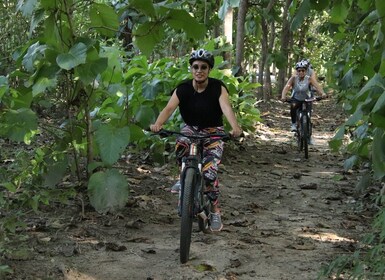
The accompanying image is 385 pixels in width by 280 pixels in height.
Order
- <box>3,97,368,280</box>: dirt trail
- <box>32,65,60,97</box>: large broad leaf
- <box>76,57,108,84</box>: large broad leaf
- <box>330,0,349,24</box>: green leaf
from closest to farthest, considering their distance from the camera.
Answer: <box>330,0,349,24</box>: green leaf → <box>3,97,368,280</box>: dirt trail → <box>32,65,60,97</box>: large broad leaf → <box>76,57,108,84</box>: large broad leaf

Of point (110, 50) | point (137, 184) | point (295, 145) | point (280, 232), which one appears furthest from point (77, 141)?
point (295, 145)

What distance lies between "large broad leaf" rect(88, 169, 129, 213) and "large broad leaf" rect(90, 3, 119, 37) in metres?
1.26

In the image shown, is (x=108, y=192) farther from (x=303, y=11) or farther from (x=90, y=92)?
(x=303, y=11)

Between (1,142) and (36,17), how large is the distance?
355 centimetres

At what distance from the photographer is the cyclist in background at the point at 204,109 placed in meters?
4.85

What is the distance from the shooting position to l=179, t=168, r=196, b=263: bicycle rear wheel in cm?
418

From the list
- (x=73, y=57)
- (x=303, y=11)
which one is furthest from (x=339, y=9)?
(x=73, y=57)

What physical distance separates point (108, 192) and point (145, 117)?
1021 millimetres

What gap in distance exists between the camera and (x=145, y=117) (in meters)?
5.40

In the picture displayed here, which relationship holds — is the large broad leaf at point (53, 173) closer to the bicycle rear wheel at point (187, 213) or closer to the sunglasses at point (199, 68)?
the bicycle rear wheel at point (187, 213)

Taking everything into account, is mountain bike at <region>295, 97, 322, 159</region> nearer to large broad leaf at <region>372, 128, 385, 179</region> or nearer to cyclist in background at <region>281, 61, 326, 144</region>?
cyclist in background at <region>281, 61, 326, 144</region>

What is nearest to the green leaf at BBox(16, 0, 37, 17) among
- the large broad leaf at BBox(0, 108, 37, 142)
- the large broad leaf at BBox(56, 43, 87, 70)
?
the large broad leaf at BBox(56, 43, 87, 70)

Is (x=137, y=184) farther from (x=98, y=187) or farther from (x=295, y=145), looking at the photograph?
(x=295, y=145)

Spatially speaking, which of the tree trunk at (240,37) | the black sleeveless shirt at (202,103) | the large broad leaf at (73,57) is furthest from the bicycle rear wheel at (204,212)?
the tree trunk at (240,37)
